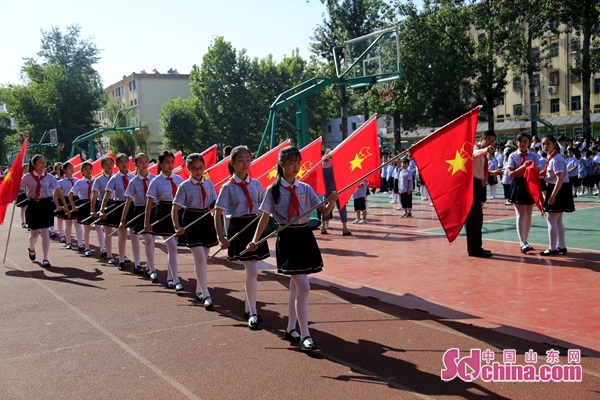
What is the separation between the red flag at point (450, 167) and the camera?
6.51 meters

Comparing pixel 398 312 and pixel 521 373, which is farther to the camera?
pixel 398 312

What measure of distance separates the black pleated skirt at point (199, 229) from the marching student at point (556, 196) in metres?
5.63

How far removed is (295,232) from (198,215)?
2575 millimetres

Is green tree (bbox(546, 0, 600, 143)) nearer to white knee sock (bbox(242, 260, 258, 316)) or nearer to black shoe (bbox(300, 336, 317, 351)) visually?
white knee sock (bbox(242, 260, 258, 316))

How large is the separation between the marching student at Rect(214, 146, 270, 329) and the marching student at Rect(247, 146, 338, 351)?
0.77 meters

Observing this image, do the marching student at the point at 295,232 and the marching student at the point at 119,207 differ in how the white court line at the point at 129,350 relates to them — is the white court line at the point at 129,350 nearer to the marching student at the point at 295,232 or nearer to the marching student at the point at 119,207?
the marching student at the point at 295,232

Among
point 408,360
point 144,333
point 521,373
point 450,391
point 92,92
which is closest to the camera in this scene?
point 450,391

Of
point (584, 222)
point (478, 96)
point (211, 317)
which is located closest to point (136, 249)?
point (211, 317)

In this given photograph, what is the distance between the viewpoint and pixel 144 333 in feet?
22.0

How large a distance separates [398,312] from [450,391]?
2.44m

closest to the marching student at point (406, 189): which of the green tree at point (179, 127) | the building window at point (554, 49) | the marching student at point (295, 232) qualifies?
the marching student at point (295, 232)

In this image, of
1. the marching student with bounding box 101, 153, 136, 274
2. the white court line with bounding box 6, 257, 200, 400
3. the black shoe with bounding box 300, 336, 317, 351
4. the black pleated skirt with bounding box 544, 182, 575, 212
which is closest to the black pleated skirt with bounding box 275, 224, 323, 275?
the black shoe with bounding box 300, 336, 317, 351

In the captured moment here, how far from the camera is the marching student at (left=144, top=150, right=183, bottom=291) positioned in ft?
29.3

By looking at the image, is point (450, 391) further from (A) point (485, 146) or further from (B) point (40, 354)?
(A) point (485, 146)
